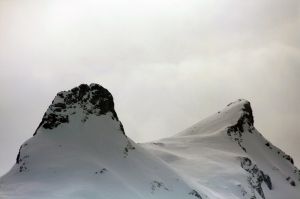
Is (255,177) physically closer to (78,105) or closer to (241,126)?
(241,126)

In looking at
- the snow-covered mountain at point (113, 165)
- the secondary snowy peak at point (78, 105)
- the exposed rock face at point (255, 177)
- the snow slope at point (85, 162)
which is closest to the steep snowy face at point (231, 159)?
the exposed rock face at point (255, 177)

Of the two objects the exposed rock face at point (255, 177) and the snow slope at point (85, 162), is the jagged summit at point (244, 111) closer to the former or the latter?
the exposed rock face at point (255, 177)

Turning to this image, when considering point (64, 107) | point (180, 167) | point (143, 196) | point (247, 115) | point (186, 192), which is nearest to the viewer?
point (143, 196)

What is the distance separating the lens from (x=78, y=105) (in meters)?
122

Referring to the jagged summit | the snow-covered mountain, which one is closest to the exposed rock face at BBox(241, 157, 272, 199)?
the snow-covered mountain

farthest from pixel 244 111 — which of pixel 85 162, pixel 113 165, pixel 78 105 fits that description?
pixel 85 162

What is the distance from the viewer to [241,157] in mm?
151875

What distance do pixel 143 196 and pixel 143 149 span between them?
24082 mm

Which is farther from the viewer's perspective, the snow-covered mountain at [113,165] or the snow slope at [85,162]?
the snow-covered mountain at [113,165]

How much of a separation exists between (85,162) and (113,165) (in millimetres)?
6213

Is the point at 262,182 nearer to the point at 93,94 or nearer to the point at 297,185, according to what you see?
the point at 297,185

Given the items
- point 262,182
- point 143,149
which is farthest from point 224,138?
point 143,149

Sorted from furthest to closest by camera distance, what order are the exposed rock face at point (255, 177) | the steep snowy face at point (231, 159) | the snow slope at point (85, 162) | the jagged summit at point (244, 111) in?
the jagged summit at point (244, 111)
the exposed rock face at point (255, 177)
the steep snowy face at point (231, 159)
the snow slope at point (85, 162)

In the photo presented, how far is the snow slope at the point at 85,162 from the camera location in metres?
97.0
